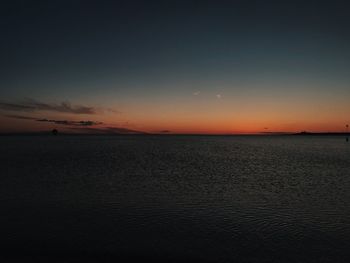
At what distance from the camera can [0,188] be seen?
30656mm

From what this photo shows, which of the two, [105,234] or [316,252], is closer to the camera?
[316,252]

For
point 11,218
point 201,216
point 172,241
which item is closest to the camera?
point 172,241

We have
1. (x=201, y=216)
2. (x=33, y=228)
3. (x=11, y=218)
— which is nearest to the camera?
(x=33, y=228)

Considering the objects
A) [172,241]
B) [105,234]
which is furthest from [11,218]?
[172,241]

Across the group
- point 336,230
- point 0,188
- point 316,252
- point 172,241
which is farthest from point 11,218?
point 336,230

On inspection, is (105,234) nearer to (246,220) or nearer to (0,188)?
(246,220)

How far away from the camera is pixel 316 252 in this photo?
1525 centimetres

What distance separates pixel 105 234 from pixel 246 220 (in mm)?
8386

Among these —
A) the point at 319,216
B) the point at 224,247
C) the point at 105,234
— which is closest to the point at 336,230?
the point at 319,216

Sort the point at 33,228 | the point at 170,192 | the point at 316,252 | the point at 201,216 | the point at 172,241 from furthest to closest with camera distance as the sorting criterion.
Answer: the point at 170,192, the point at 201,216, the point at 33,228, the point at 172,241, the point at 316,252

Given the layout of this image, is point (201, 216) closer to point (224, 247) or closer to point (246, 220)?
point (246, 220)

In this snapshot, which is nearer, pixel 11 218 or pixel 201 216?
pixel 11 218

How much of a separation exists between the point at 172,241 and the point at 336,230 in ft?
29.9

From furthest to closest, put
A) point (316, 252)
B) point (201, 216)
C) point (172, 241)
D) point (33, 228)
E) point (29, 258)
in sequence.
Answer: point (201, 216) < point (33, 228) < point (172, 241) < point (316, 252) < point (29, 258)
